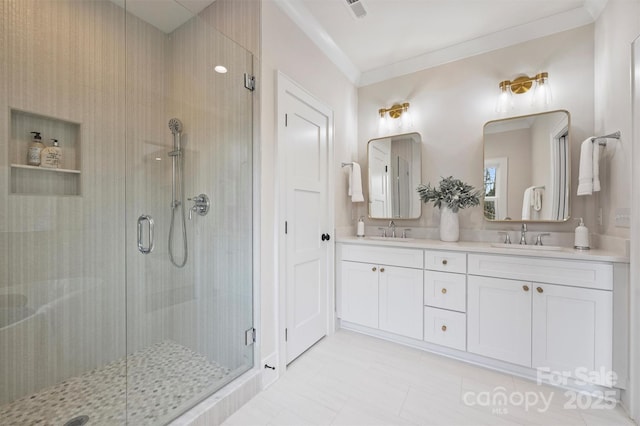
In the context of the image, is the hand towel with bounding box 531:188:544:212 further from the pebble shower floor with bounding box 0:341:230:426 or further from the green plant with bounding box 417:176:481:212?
the pebble shower floor with bounding box 0:341:230:426

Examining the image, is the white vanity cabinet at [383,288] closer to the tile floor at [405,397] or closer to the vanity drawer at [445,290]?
the vanity drawer at [445,290]

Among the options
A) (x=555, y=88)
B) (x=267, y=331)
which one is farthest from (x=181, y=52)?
(x=555, y=88)

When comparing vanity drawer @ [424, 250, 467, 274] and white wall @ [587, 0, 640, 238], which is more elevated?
white wall @ [587, 0, 640, 238]

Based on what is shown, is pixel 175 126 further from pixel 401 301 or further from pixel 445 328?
pixel 445 328

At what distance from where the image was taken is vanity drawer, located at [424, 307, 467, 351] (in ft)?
6.73

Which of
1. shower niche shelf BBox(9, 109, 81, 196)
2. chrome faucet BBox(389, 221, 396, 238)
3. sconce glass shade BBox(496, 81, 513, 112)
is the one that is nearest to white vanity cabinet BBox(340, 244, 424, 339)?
chrome faucet BBox(389, 221, 396, 238)

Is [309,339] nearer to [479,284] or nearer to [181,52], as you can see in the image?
[479,284]

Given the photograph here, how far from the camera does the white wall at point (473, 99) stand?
2.13 meters

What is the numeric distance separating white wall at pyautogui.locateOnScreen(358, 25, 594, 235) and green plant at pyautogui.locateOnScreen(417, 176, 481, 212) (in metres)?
0.17

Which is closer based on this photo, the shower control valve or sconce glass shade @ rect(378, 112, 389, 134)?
the shower control valve

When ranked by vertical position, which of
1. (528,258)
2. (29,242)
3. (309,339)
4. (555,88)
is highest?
(555,88)

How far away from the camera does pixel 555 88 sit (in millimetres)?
2219

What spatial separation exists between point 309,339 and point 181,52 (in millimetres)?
2498

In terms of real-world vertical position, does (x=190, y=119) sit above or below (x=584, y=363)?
above
